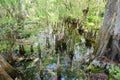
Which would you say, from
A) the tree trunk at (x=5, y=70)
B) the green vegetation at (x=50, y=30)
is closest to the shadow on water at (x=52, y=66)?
the green vegetation at (x=50, y=30)

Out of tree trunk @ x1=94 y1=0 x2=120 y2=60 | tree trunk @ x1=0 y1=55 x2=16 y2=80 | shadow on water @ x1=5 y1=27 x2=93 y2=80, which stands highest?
tree trunk @ x1=94 y1=0 x2=120 y2=60

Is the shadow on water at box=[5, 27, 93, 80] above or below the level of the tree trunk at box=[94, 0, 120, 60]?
below

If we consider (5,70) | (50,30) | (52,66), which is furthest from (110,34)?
(50,30)

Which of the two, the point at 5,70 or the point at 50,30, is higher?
the point at 5,70

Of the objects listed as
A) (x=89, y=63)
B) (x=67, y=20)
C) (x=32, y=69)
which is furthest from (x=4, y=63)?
(x=67, y=20)

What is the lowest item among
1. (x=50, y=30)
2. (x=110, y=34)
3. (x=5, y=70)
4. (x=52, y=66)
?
(x=52, y=66)

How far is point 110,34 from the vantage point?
7.99 m

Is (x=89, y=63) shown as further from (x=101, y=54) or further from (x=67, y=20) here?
(x=67, y=20)

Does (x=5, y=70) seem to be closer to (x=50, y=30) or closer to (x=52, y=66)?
(x=52, y=66)

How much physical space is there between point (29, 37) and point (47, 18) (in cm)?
157

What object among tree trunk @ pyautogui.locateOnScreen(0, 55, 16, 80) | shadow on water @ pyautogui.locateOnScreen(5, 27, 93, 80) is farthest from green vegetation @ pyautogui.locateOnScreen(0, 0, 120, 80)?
tree trunk @ pyautogui.locateOnScreen(0, 55, 16, 80)

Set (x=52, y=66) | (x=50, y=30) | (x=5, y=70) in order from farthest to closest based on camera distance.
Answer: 1. (x=50, y=30)
2. (x=52, y=66)
3. (x=5, y=70)

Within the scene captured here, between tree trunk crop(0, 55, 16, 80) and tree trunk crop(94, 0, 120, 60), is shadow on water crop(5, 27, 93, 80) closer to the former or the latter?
tree trunk crop(0, 55, 16, 80)

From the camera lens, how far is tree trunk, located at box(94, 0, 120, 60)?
765 cm
